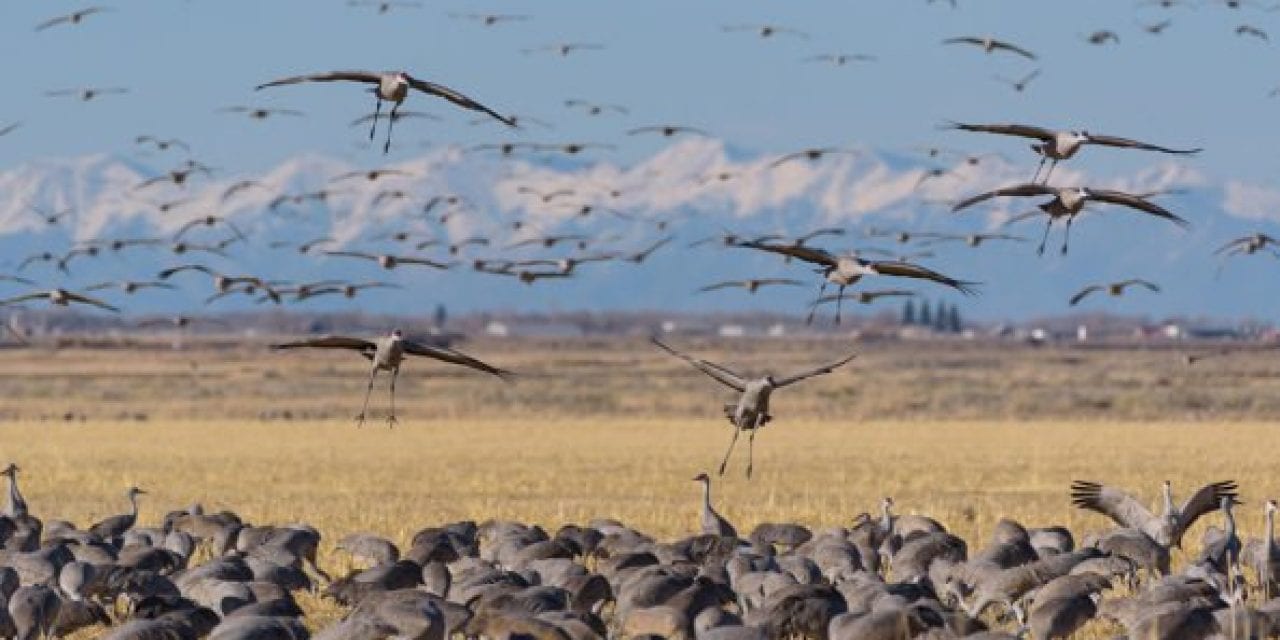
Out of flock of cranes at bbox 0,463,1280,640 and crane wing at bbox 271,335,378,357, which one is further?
crane wing at bbox 271,335,378,357

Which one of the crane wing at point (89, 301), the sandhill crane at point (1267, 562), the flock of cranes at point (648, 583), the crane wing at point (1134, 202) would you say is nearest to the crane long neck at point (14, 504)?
the flock of cranes at point (648, 583)

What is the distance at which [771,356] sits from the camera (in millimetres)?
154000

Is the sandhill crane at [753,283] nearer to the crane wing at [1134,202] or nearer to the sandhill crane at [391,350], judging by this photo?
the sandhill crane at [391,350]

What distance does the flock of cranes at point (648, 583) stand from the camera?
16.1 metres

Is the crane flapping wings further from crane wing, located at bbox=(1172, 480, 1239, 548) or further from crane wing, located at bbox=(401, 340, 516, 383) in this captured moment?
crane wing, located at bbox=(1172, 480, 1239, 548)

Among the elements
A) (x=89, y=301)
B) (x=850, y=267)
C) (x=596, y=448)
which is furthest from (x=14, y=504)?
(x=596, y=448)

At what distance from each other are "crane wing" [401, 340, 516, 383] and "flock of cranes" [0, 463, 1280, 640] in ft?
4.66

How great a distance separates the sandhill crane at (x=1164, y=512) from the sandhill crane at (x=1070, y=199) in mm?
2457

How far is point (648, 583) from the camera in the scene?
17859mm

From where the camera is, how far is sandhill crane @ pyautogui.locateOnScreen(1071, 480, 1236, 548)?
23031 mm

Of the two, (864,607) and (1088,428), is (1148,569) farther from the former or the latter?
(1088,428)

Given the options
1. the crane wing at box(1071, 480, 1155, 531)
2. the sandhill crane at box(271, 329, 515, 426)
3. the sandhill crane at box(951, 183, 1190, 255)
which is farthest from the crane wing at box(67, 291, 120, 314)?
the crane wing at box(1071, 480, 1155, 531)

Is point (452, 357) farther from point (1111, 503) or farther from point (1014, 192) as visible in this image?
point (1111, 503)

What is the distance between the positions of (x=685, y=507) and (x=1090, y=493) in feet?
34.7
